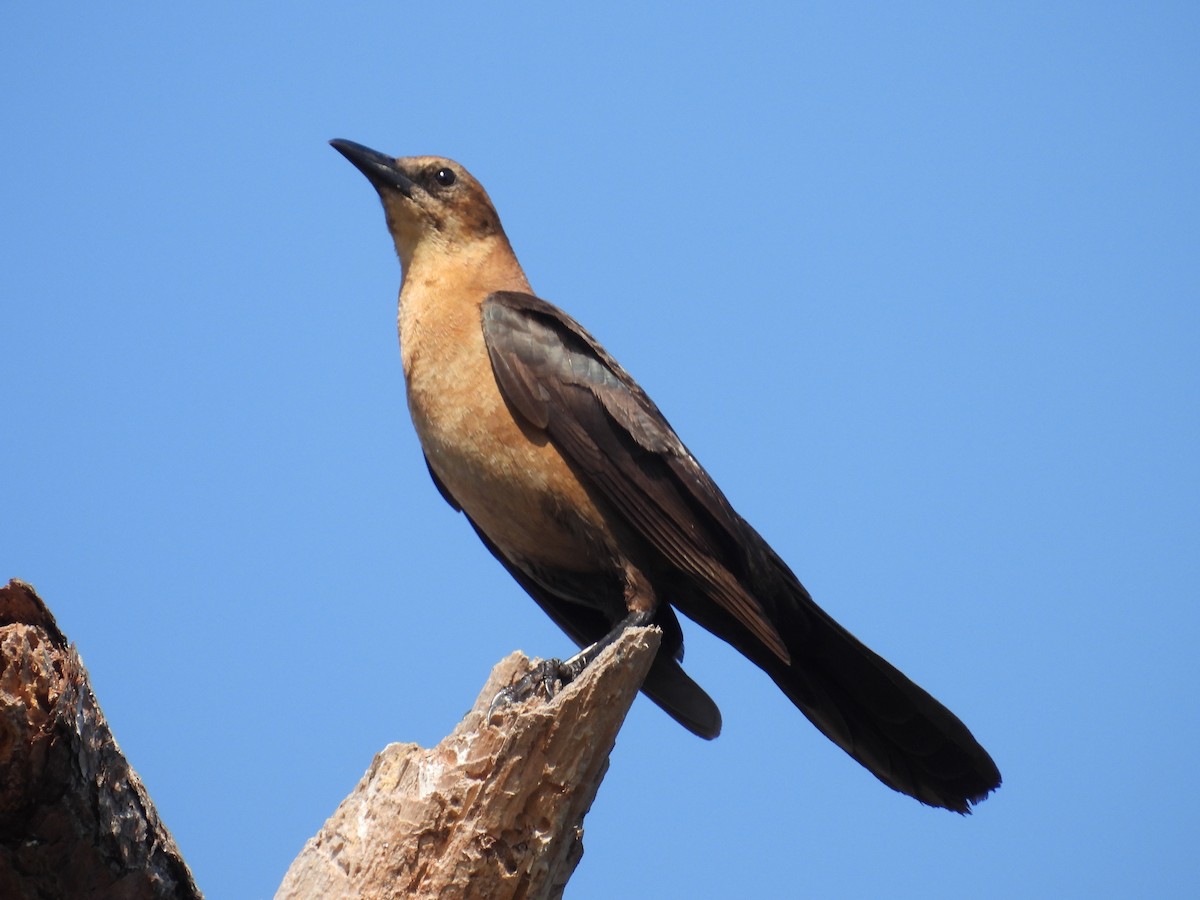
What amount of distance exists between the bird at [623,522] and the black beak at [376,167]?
2.01ft

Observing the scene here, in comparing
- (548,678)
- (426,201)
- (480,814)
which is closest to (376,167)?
(426,201)

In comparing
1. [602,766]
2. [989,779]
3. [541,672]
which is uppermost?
[989,779]

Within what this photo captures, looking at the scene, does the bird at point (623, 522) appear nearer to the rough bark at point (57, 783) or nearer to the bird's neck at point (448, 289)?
the bird's neck at point (448, 289)

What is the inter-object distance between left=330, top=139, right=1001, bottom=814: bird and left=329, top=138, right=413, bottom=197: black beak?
2.01 ft

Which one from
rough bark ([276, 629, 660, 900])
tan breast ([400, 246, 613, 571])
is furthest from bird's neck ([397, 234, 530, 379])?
rough bark ([276, 629, 660, 900])

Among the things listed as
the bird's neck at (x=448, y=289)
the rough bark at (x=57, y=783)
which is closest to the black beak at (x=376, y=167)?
the bird's neck at (x=448, y=289)

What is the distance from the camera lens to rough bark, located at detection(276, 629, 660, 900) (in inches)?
144

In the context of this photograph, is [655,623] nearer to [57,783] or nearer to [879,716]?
[879,716]

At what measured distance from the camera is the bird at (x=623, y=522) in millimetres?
4754

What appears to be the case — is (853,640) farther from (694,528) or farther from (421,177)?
(421,177)

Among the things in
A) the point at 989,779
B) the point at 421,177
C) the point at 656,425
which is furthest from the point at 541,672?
the point at 421,177

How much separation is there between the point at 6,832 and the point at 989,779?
339 centimetres

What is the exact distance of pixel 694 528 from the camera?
15.9 ft

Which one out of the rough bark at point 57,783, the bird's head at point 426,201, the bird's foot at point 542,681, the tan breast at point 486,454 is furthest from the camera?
the bird's head at point 426,201
